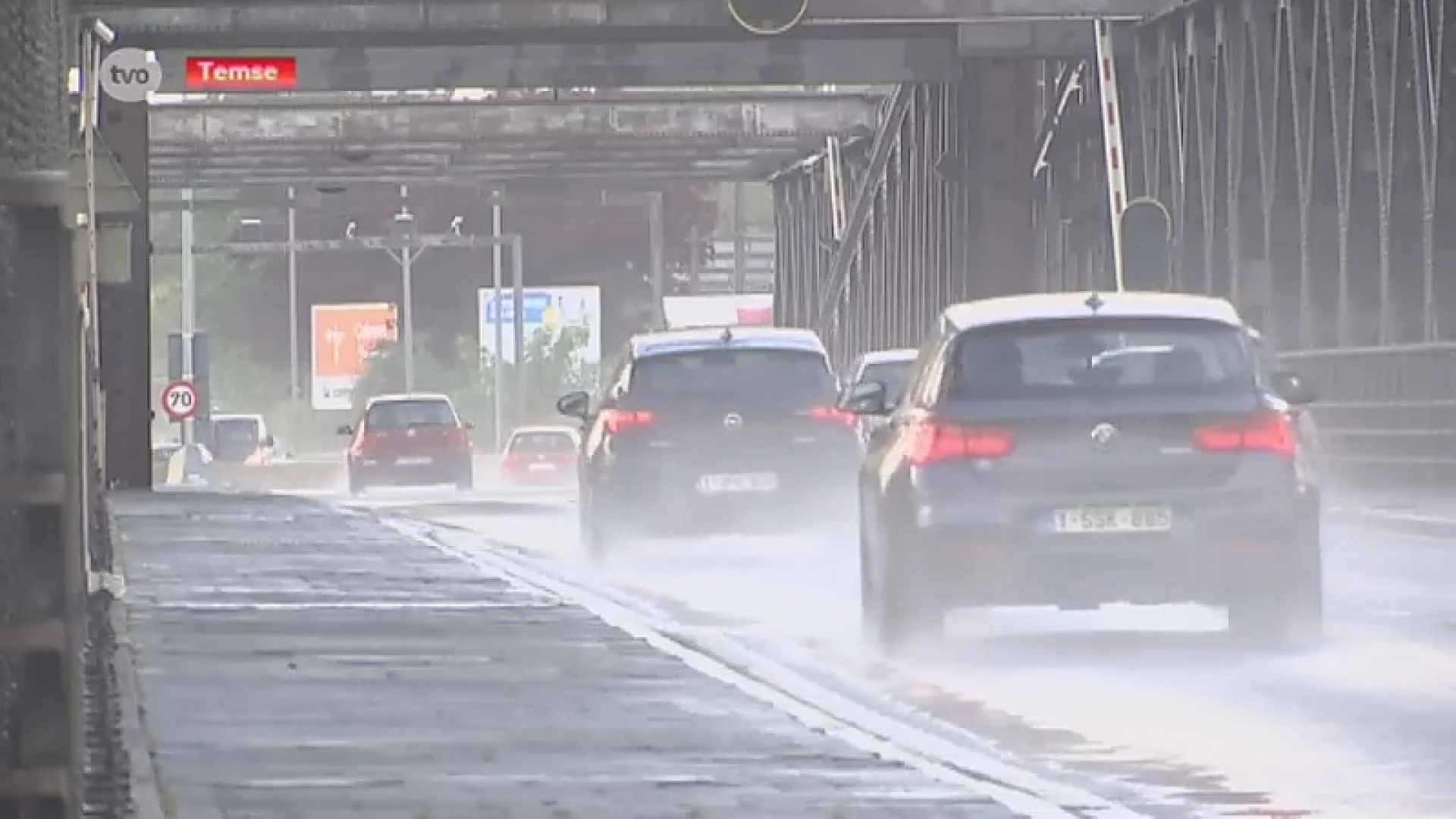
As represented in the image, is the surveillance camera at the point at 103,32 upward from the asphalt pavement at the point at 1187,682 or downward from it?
upward

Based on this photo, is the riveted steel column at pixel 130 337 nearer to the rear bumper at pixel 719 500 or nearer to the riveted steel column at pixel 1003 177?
the riveted steel column at pixel 1003 177

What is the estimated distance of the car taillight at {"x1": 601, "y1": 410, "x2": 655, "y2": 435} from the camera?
2927 centimetres

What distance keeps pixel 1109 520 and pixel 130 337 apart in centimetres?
2973

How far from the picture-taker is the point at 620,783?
12.2 meters

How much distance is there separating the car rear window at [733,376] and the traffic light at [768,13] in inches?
195

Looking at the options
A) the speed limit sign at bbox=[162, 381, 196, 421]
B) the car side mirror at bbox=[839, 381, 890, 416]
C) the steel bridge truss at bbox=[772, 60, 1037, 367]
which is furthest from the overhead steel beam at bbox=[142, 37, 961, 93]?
the car side mirror at bbox=[839, 381, 890, 416]

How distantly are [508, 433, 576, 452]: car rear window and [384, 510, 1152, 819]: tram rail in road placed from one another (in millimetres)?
49562

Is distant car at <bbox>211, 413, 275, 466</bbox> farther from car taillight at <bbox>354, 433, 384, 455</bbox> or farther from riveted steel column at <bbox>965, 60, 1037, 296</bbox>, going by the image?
riveted steel column at <bbox>965, 60, 1037, 296</bbox>

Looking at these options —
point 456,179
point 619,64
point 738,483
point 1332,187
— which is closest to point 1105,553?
point 738,483

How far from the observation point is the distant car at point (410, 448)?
63.6m

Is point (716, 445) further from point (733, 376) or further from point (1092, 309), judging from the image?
point (1092, 309)

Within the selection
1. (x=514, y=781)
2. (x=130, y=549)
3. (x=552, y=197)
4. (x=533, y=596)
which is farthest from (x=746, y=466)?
(x=552, y=197)

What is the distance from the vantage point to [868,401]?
20.5 m

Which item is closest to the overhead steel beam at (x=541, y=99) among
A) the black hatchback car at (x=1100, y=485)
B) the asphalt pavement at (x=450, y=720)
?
the asphalt pavement at (x=450, y=720)
